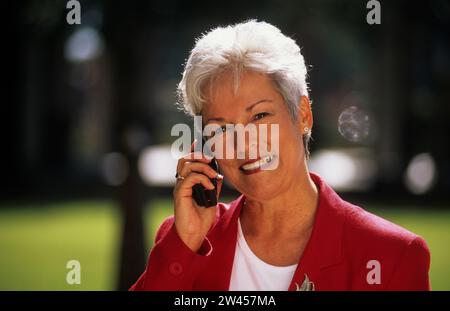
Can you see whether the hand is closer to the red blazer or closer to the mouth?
the red blazer

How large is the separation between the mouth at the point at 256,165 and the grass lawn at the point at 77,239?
501 centimetres

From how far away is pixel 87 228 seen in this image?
11898 millimetres

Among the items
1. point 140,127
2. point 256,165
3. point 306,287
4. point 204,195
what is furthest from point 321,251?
point 140,127

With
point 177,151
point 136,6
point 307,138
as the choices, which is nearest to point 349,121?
point 307,138

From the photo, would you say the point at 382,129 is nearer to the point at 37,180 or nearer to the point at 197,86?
the point at 37,180

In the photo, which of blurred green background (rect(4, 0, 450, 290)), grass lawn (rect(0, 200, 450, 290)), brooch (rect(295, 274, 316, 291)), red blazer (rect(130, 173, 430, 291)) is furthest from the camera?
grass lawn (rect(0, 200, 450, 290))

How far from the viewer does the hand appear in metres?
2.81

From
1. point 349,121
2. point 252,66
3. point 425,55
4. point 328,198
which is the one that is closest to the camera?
point 252,66

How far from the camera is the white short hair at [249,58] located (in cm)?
271

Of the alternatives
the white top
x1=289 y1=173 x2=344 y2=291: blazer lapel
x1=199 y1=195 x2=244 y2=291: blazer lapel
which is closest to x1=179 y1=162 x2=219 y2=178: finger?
x1=199 y1=195 x2=244 y2=291: blazer lapel

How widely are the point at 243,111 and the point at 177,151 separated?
912mm

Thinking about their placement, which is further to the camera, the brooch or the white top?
→ the white top

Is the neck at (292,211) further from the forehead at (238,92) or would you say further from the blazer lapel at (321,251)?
the forehead at (238,92)

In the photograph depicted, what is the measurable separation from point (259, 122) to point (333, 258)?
2.03 feet
